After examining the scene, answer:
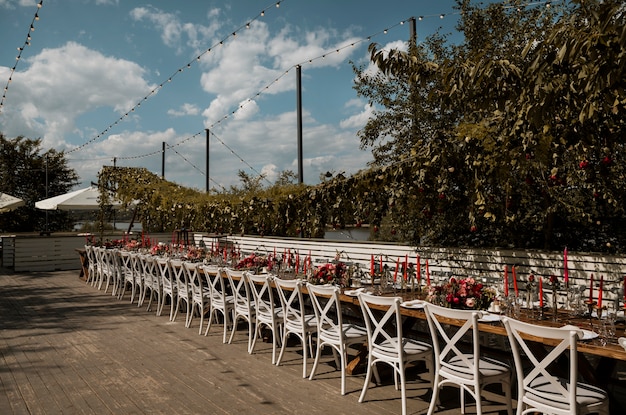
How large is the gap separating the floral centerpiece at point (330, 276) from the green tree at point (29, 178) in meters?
23.6

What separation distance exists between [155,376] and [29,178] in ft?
84.0

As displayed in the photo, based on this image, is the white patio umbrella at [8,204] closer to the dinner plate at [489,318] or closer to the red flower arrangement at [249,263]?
the red flower arrangement at [249,263]

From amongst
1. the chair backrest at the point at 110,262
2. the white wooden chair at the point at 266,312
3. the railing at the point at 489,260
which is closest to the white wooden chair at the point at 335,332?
the white wooden chair at the point at 266,312

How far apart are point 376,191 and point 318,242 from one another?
216 cm

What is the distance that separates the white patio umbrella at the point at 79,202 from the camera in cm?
1368

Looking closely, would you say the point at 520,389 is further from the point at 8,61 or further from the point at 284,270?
the point at 8,61

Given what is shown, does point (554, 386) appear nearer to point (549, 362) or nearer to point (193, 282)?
point (549, 362)

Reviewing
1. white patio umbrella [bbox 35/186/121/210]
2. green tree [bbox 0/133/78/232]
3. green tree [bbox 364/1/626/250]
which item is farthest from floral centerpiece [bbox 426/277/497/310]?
green tree [bbox 0/133/78/232]

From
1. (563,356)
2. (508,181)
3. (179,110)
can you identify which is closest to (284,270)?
(508,181)

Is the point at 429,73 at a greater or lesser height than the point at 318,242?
greater

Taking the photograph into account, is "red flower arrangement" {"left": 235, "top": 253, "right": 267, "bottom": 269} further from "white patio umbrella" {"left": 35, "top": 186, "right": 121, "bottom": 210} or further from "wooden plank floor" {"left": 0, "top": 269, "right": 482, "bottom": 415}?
"white patio umbrella" {"left": 35, "top": 186, "right": 121, "bottom": 210}

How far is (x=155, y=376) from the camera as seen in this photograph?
14.5ft

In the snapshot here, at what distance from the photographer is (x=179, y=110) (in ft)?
36.6

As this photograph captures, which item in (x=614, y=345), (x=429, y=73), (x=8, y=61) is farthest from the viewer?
(x=8, y=61)
